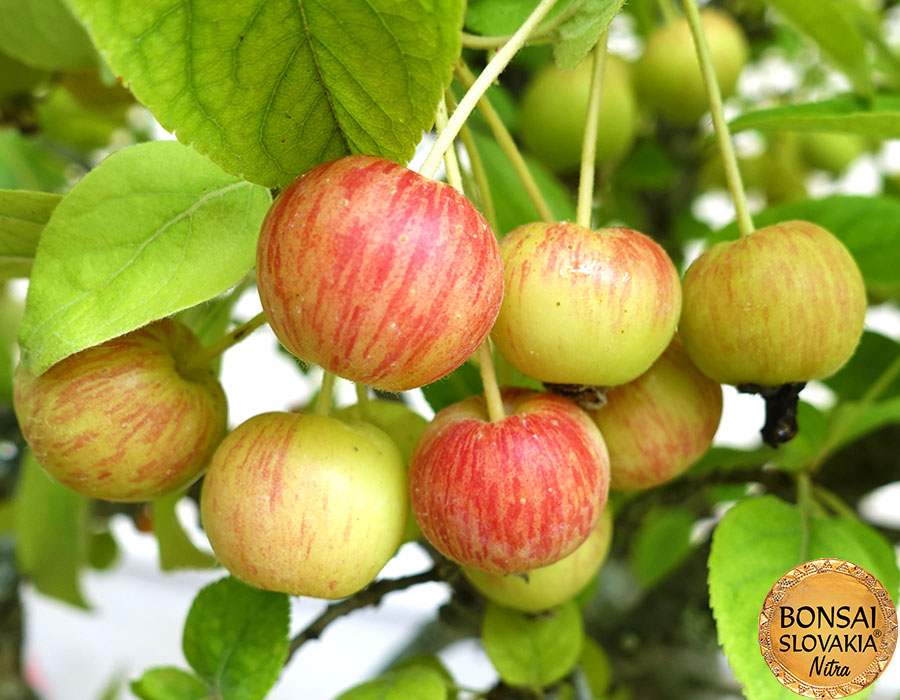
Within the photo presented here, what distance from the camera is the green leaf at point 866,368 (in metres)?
0.51

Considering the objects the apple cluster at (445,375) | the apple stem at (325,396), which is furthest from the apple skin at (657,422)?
the apple stem at (325,396)

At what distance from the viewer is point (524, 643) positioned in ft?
1.47

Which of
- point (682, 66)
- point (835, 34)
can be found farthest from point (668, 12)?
point (835, 34)

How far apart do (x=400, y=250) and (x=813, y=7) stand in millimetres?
333

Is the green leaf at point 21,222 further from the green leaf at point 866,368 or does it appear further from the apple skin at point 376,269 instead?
the green leaf at point 866,368

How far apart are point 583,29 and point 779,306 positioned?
13 cm

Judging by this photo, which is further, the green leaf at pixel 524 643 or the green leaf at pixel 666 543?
the green leaf at pixel 666 543

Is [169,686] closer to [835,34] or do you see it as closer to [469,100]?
[469,100]

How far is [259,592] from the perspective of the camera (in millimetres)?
382

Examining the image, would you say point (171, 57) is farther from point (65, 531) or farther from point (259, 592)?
point (65, 531)

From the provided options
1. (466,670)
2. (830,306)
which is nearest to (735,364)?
(830,306)

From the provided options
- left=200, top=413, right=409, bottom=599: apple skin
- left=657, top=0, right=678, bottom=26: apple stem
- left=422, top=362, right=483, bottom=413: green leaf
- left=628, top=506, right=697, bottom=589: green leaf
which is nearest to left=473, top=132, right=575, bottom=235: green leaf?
left=422, top=362, right=483, bottom=413: green leaf

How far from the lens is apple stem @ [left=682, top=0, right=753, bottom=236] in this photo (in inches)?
13.0

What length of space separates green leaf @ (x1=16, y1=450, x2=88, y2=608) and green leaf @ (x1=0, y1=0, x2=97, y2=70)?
252 millimetres
